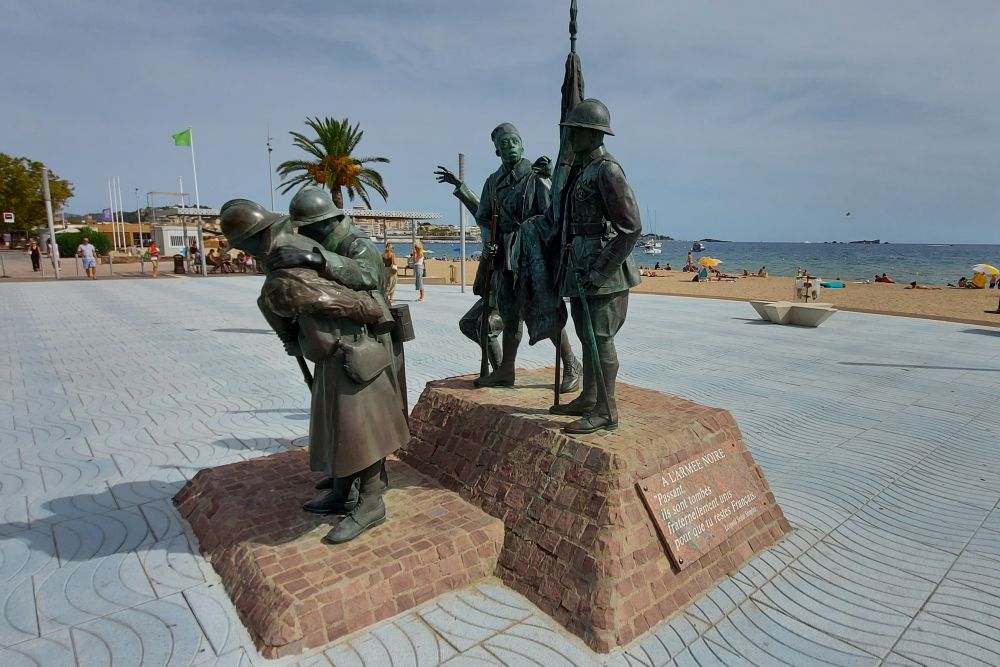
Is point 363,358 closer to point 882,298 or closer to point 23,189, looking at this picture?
point 882,298

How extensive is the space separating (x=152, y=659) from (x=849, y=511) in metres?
4.31

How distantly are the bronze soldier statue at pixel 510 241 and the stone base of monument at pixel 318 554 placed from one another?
1.34 meters

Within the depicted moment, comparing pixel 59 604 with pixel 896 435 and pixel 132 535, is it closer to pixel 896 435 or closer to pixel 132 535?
pixel 132 535

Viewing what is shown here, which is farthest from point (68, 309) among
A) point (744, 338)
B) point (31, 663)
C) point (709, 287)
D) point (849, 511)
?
point (709, 287)

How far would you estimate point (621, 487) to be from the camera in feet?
9.93

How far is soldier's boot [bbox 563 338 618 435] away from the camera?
11.5 ft

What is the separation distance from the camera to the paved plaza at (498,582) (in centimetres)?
269

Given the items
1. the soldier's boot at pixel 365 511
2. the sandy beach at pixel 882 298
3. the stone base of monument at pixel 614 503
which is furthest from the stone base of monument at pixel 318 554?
the sandy beach at pixel 882 298

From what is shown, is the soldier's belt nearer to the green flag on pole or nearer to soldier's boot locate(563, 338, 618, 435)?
soldier's boot locate(563, 338, 618, 435)

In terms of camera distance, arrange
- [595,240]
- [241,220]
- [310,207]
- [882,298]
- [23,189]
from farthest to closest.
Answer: [23,189], [882,298], [595,240], [310,207], [241,220]

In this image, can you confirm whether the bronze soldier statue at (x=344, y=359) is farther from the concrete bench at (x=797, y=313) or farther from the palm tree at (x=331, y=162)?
the palm tree at (x=331, y=162)

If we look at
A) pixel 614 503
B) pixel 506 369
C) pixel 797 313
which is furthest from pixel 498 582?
pixel 797 313

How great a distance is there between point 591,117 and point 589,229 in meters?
0.64

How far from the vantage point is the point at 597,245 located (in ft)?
11.2
